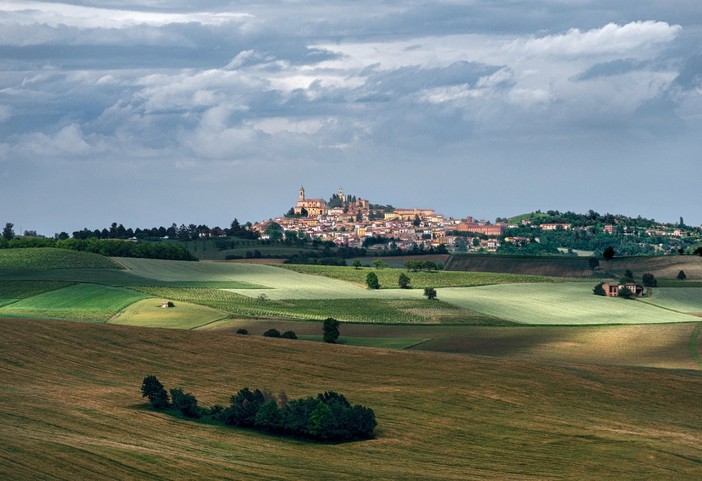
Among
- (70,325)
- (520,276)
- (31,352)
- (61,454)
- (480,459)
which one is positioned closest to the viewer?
(61,454)

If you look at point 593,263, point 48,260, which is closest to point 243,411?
point 48,260

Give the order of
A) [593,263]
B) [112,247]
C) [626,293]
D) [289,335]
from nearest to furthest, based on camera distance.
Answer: [289,335]
[626,293]
[112,247]
[593,263]

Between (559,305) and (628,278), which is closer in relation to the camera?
(559,305)

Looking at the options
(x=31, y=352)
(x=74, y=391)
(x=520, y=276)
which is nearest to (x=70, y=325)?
(x=31, y=352)

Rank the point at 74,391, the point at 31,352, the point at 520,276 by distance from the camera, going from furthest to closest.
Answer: the point at 520,276 → the point at 31,352 → the point at 74,391

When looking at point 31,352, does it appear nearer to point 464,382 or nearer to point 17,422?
point 17,422

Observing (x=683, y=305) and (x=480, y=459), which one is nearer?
(x=480, y=459)

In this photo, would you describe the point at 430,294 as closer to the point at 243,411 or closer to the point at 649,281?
the point at 649,281
